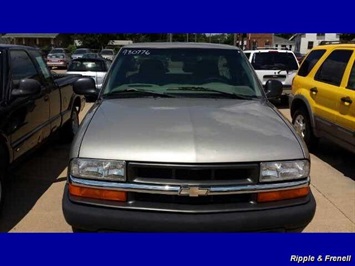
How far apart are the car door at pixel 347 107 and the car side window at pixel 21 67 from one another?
4.14 metres

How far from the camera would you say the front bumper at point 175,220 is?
2.50 m

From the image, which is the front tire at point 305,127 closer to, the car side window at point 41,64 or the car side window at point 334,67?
the car side window at point 334,67

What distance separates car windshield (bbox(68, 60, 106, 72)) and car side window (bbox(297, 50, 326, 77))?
748 centimetres

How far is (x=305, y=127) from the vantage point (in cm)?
676

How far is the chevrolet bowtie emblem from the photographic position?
8.25ft

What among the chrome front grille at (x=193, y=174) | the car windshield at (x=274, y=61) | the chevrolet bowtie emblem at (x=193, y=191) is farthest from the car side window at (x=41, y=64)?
the car windshield at (x=274, y=61)

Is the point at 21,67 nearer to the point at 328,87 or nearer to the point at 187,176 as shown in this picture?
the point at 187,176

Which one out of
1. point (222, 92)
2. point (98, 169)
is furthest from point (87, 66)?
point (98, 169)

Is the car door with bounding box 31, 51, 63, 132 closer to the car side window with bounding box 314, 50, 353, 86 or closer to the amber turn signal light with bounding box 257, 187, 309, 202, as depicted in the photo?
the amber turn signal light with bounding box 257, 187, 309, 202

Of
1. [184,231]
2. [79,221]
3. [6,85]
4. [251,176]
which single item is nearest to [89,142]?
[79,221]

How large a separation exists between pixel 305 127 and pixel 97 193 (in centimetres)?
494

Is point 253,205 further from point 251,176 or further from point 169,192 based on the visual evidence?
point 169,192

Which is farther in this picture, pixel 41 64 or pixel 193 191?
pixel 41 64

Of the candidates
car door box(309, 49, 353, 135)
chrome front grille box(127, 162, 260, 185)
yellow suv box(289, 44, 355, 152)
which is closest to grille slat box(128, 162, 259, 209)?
chrome front grille box(127, 162, 260, 185)
